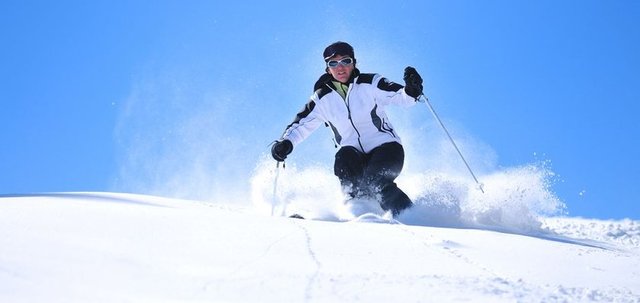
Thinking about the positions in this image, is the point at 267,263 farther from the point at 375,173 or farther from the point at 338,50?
the point at 338,50

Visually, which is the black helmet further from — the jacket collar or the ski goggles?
the jacket collar

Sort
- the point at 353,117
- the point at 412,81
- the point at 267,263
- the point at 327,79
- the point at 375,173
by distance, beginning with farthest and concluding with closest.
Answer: the point at 327,79 < the point at 353,117 < the point at 412,81 < the point at 375,173 < the point at 267,263

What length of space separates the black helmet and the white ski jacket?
21 centimetres

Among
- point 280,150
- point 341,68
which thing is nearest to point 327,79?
point 341,68

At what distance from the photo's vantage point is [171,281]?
231cm

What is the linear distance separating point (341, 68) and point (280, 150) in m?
1.05

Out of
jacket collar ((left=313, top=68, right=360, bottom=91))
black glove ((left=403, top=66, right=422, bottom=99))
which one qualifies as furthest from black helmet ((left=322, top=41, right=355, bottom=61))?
black glove ((left=403, top=66, right=422, bottom=99))

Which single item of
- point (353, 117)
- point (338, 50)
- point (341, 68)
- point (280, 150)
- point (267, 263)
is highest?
point (338, 50)

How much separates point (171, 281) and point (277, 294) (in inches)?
16.5

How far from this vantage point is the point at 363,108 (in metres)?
6.56

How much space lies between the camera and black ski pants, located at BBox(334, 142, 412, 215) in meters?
5.73

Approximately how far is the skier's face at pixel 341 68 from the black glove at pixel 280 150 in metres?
0.88

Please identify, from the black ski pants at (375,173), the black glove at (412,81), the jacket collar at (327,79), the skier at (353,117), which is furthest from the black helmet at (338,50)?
the black ski pants at (375,173)

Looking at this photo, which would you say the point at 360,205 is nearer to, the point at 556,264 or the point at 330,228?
the point at 330,228
